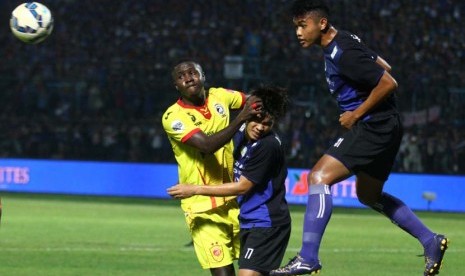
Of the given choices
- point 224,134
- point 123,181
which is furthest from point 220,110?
point 123,181

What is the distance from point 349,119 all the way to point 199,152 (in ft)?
4.17

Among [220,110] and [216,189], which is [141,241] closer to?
[220,110]

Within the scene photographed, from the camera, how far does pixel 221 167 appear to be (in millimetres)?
9148

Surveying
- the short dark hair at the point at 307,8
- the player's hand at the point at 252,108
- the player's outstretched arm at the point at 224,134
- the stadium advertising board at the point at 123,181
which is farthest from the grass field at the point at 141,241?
the short dark hair at the point at 307,8

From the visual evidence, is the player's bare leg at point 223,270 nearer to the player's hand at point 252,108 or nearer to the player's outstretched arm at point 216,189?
the player's outstretched arm at point 216,189

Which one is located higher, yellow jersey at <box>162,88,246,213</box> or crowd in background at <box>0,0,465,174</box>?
yellow jersey at <box>162,88,246,213</box>

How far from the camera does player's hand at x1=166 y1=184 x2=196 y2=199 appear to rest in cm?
830

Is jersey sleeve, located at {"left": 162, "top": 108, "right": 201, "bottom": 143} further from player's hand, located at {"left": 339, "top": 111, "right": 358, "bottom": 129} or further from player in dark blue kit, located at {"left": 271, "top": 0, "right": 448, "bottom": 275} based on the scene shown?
player's hand, located at {"left": 339, "top": 111, "right": 358, "bottom": 129}

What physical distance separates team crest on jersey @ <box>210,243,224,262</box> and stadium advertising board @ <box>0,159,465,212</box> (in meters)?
15.7

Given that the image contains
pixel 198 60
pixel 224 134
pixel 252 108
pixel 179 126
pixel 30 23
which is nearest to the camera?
pixel 252 108

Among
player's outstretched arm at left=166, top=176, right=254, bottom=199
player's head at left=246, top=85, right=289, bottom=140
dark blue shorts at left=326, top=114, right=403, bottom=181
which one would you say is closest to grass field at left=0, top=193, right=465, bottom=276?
dark blue shorts at left=326, top=114, right=403, bottom=181

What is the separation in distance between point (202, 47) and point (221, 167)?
23655mm

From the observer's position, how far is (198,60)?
28.7m

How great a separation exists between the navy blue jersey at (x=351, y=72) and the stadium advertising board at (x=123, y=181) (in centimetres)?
1576
